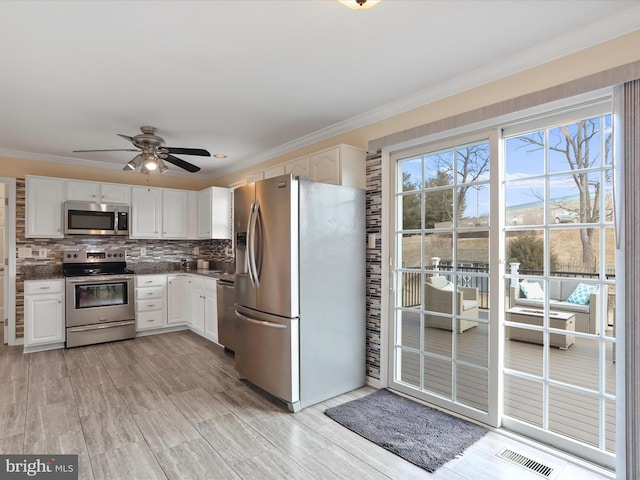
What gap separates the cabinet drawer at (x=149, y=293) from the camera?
4.99 m

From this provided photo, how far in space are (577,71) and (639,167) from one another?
675 millimetres

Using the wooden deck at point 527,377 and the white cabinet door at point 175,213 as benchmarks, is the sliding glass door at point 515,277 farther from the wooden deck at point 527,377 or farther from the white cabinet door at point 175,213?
the white cabinet door at point 175,213

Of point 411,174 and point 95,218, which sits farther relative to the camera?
point 95,218

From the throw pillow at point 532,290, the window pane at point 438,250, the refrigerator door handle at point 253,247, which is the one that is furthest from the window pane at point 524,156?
the refrigerator door handle at point 253,247

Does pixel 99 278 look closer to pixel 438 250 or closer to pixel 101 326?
pixel 101 326

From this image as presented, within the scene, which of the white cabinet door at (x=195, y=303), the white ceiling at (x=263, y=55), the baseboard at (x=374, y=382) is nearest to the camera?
the white ceiling at (x=263, y=55)

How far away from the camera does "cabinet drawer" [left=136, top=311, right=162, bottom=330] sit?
16.4ft

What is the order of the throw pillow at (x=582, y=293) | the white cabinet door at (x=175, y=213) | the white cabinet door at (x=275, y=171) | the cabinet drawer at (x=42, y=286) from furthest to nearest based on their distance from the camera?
the white cabinet door at (x=175, y=213)
the cabinet drawer at (x=42, y=286)
the white cabinet door at (x=275, y=171)
the throw pillow at (x=582, y=293)

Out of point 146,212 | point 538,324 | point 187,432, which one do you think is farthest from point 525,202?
point 146,212

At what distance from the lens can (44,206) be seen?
4543 millimetres

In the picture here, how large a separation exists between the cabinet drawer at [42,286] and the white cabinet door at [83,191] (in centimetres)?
115

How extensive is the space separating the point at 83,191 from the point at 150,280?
151 cm

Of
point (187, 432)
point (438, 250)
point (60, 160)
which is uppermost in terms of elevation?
point (60, 160)

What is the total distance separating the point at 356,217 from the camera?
324 centimetres
